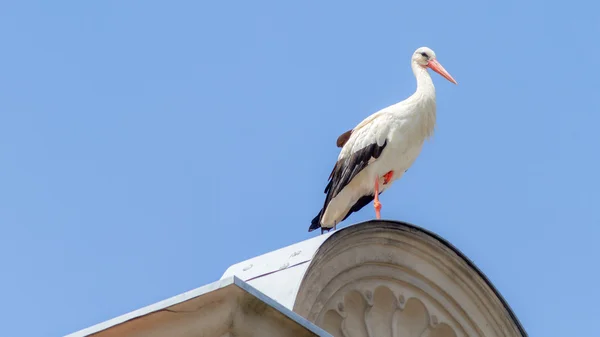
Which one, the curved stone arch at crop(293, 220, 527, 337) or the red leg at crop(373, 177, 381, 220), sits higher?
the red leg at crop(373, 177, 381, 220)

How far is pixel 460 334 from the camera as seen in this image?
1339 cm

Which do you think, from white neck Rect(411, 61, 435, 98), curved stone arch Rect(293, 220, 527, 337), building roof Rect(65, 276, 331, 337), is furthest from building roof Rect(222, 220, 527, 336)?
white neck Rect(411, 61, 435, 98)

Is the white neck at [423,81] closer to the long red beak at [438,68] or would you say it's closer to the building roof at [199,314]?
the long red beak at [438,68]

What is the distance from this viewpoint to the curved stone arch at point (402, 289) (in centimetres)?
1238

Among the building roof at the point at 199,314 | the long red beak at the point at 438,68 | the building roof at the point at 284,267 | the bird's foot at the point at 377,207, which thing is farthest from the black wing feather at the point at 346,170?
the building roof at the point at 199,314

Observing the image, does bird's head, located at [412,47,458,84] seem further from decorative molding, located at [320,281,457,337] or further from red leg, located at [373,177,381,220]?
decorative molding, located at [320,281,457,337]

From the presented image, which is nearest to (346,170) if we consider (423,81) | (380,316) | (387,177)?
(387,177)

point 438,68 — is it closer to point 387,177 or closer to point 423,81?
point 423,81

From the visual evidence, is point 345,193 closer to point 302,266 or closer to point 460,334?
point 460,334

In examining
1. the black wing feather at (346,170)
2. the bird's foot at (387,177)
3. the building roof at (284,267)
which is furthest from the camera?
the bird's foot at (387,177)

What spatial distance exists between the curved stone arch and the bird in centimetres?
396

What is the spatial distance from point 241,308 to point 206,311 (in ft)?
0.64

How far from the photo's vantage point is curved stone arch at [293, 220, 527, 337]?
12.4 metres

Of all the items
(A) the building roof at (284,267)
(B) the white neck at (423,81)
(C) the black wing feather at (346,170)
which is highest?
(B) the white neck at (423,81)
